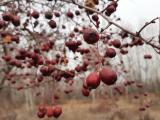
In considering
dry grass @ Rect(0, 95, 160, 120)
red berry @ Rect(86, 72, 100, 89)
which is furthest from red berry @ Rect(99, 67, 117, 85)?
dry grass @ Rect(0, 95, 160, 120)

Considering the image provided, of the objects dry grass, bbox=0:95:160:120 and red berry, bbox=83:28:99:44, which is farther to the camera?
dry grass, bbox=0:95:160:120

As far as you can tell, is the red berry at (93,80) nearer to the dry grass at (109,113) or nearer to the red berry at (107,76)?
the red berry at (107,76)

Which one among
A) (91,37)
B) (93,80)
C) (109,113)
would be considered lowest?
(109,113)

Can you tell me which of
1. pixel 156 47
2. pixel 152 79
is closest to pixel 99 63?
pixel 156 47

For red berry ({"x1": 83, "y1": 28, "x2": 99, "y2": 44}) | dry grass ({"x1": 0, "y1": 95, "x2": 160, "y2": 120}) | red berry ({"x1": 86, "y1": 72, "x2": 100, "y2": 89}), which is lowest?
dry grass ({"x1": 0, "y1": 95, "x2": 160, "y2": 120})

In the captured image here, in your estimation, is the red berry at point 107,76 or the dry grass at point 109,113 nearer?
the red berry at point 107,76

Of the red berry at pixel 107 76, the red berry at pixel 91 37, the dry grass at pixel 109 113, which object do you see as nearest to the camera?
the red berry at pixel 107 76

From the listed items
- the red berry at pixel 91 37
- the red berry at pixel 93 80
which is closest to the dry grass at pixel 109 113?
the red berry at pixel 91 37

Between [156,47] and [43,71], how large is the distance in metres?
1.93

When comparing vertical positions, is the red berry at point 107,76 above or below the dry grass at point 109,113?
above

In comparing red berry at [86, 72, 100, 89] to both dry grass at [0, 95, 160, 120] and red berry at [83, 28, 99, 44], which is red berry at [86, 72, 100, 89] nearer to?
red berry at [83, 28, 99, 44]

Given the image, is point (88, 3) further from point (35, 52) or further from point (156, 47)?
point (35, 52)

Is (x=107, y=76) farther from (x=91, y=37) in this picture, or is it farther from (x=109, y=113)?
(x=109, y=113)

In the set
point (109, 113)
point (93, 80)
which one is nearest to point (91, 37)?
point (93, 80)
